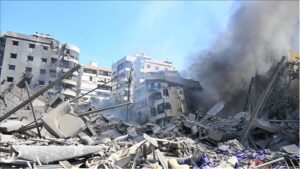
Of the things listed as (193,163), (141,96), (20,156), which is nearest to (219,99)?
(141,96)

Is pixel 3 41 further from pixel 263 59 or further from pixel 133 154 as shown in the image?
pixel 133 154

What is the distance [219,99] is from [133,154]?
27.2 m

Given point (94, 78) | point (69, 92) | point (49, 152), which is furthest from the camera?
point (94, 78)

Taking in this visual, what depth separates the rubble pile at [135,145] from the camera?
A: 751 cm

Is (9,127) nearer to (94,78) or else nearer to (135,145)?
(135,145)

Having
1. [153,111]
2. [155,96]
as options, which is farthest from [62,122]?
[155,96]

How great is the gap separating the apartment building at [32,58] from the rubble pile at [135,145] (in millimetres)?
31385

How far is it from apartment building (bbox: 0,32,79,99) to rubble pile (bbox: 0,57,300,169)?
31.4 m

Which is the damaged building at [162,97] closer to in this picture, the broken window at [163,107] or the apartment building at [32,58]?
the broken window at [163,107]

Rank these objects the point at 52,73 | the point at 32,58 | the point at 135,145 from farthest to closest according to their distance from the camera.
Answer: the point at 52,73 → the point at 32,58 → the point at 135,145

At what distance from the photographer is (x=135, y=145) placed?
8.60m

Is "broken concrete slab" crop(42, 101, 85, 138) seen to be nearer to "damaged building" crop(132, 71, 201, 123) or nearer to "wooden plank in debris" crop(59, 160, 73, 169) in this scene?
"wooden plank in debris" crop(59, 160, 73, 169)

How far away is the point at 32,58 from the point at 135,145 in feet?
158

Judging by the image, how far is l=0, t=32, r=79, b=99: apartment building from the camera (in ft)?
168
